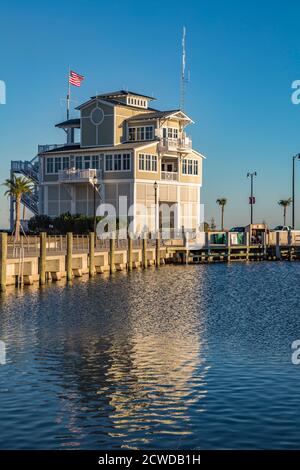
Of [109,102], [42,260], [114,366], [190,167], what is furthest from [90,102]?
[114,366]

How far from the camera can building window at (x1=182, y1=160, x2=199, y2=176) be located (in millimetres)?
85250

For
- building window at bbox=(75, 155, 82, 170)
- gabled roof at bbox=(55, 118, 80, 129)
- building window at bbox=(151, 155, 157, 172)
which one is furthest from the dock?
gabled roof at bbox=(55, 118, 80, 129)

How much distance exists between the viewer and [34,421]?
15086 mm

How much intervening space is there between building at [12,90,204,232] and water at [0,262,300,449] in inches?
1666

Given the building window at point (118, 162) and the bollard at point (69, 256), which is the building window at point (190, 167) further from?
the bollard at point (69, 256)

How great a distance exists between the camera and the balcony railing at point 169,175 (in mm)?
82562

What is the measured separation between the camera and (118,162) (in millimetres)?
79812

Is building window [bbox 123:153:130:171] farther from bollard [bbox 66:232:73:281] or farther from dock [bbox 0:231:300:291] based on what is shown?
bollard [bbox 66:232:73:281]

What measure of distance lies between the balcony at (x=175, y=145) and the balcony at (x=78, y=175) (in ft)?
24.2

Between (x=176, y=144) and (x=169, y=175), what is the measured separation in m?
3.49

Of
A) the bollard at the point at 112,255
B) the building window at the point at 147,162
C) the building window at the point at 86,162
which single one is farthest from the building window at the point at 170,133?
the bollard at the point at 112,255

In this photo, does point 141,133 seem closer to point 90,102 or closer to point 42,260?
point 90,102
